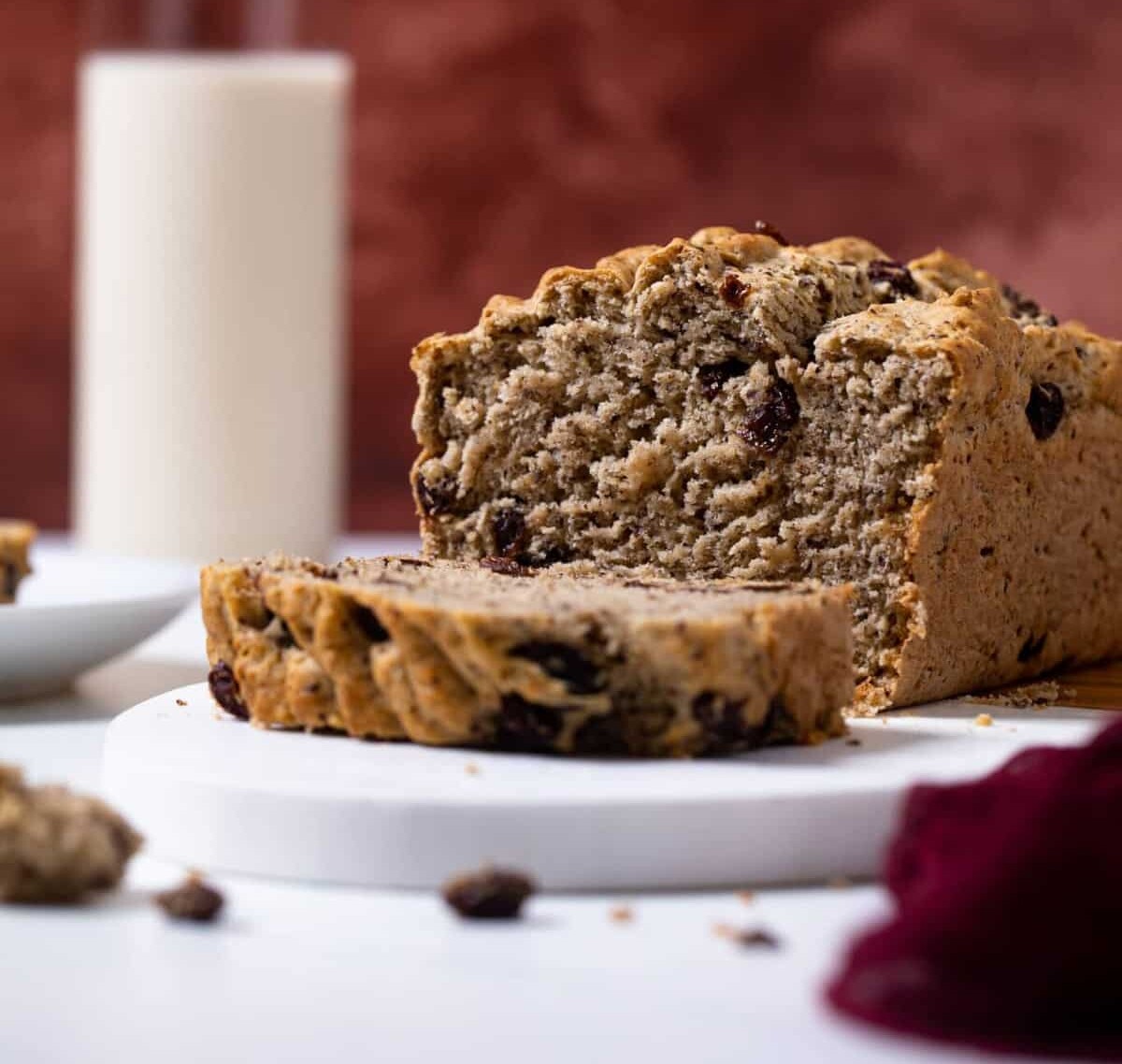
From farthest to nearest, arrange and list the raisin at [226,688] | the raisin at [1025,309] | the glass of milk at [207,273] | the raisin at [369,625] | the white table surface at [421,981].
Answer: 1. the glass of milk at [207,273]
2. the raisin at [1025,309]
3. the raisin at [226,688]
4. the raisin at [369,625]
5. the white table surface at [421,981]

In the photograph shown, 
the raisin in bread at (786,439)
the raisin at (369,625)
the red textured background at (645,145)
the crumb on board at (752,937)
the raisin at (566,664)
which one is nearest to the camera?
the crumb on board at (752,937)

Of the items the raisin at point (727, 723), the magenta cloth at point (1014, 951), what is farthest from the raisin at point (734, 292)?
the magenta cloth at point (1014, 951)

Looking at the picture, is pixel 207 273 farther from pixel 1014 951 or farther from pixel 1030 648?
pixel 1014 951

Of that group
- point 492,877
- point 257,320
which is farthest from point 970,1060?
point 257,320

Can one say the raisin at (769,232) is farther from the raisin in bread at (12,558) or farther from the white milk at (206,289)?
the white milk at (206,289)

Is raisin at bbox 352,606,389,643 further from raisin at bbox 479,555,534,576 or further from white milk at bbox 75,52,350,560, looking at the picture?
white milk at bbox 75,52,350,560
